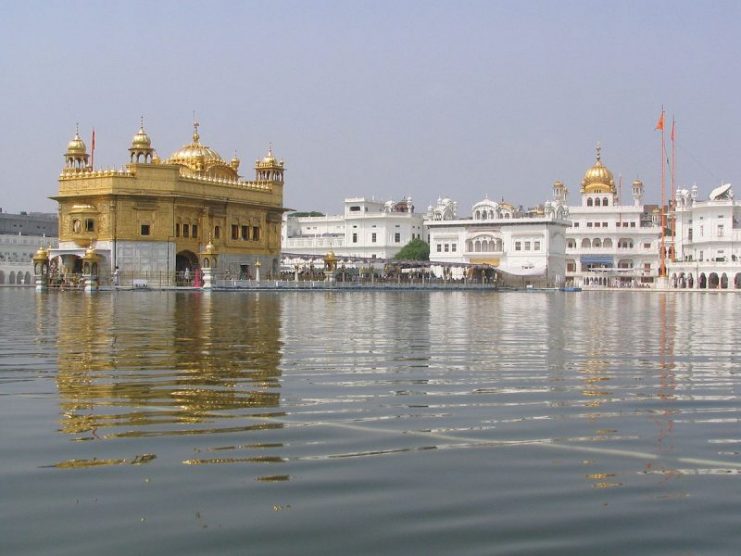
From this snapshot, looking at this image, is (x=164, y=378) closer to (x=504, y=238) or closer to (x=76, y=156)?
(x=76, y=156)

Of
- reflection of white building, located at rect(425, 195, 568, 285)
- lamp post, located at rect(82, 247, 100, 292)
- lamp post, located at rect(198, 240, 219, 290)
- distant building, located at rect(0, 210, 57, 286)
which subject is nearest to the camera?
lamp post, located at rect(82, 247, 100, 292)

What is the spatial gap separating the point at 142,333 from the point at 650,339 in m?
9.14

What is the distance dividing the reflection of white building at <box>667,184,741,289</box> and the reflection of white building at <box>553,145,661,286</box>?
4.35 meters

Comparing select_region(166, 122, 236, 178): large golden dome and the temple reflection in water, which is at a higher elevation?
select_region(166, 122, 236, 178): large golden dome

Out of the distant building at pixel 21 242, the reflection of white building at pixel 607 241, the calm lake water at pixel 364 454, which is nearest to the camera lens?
the calm lake water at pixel 364 454

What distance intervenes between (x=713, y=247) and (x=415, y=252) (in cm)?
2621

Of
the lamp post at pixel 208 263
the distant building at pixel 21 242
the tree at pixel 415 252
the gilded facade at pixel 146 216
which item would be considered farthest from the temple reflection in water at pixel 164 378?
the tree at pixel 415 252

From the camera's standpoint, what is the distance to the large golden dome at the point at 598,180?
96125 millimetres

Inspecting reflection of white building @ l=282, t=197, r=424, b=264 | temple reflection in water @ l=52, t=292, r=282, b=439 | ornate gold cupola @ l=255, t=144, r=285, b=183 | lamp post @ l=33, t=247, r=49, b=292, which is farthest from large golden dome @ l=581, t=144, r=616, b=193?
temple reflection in water @ l=52, t=292, r=282, b=439

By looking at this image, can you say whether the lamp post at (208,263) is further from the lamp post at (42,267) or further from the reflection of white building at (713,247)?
the reflection of white building at (713,247)

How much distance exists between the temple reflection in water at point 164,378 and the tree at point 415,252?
238 ft

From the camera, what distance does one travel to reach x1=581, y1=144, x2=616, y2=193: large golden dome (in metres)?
96.1

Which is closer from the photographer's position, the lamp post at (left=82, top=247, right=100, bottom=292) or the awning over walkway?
the lamp post at (left=82, top=247, right=100, bottom=292)

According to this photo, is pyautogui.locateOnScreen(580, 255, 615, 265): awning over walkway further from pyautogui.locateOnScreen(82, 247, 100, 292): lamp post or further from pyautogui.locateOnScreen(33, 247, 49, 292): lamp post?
pyautogui.locateOnScreen(33, 247, 49, 292): lamp post
